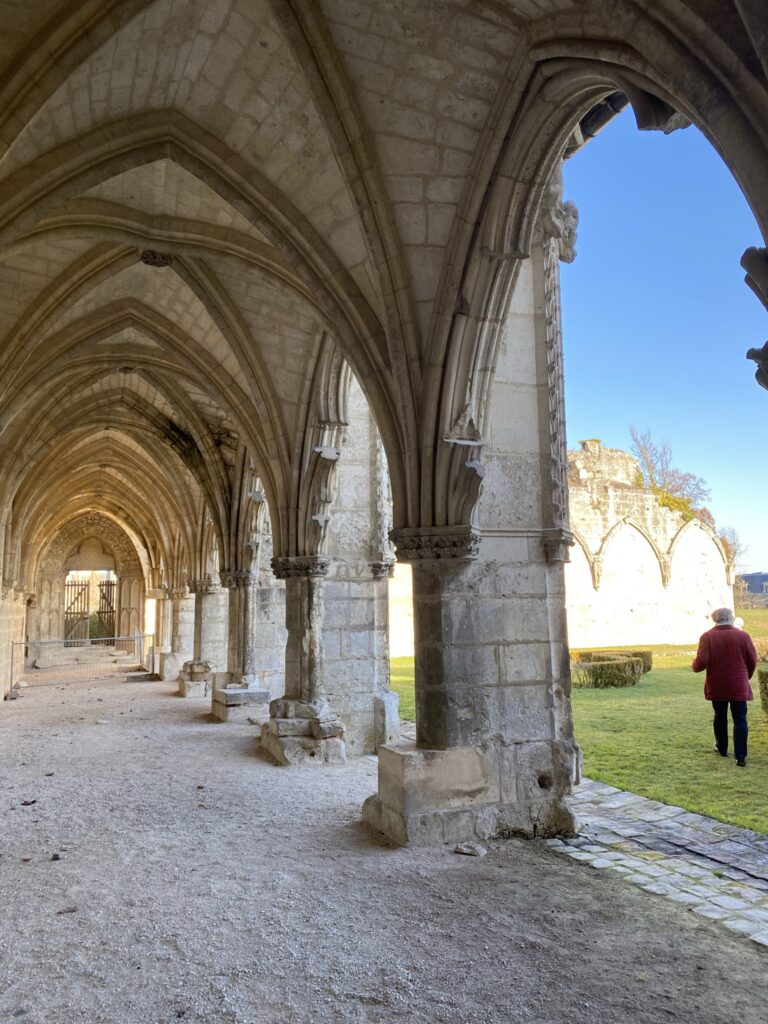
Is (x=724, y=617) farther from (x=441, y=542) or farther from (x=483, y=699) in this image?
(x=441, y=542)

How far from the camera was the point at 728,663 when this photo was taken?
20.2ft

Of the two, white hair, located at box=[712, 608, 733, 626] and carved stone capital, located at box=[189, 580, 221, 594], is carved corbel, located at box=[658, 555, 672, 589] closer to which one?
carved stone capital, located at box=[189, 580, 221, 594]

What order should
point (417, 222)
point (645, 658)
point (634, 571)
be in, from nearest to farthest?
point (417, 222), point (645, 658), point (634, 571)

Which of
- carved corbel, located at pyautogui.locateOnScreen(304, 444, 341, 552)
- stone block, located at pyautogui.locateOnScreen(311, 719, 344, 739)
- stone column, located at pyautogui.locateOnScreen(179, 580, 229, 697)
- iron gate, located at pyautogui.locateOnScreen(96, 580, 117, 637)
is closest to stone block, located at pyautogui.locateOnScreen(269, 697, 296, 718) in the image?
stone block, located at pyautogui.locateOnScreen(311, 719, 344, 739)

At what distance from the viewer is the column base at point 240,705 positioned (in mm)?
10340

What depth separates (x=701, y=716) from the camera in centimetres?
918

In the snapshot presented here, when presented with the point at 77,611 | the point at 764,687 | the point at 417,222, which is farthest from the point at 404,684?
the point at 77,611

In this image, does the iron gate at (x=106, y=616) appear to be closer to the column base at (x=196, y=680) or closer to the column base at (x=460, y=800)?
the column base at (x=196, y=680)

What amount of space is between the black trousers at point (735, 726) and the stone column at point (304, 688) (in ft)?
11.4

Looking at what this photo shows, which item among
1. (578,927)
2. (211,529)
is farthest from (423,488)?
(211,529)

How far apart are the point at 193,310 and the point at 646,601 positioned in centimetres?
1467

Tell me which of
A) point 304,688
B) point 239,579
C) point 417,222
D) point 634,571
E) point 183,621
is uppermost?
point 417,222

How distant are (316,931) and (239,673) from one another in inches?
330

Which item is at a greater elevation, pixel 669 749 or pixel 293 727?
pixel 293 727
